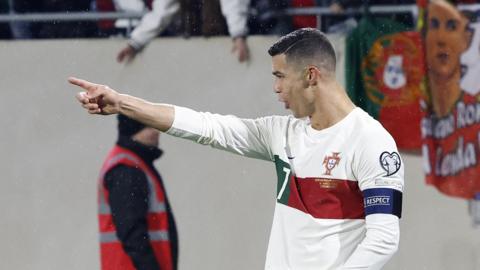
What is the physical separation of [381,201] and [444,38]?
3627mm

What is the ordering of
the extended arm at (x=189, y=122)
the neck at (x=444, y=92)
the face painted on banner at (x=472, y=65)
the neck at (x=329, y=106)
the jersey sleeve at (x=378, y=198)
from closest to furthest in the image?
the jersey sleeve at (x=378, y=198), the extended arm at (x=189, y=122), the neck at (x=329, y=106), the face painted on banner at (x=472, y=65), the neck at (x=444, y=92)

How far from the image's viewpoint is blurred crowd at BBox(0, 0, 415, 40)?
7.70 metres

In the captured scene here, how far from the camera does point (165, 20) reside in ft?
25.8

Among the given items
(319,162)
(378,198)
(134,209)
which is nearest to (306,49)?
(319,162)

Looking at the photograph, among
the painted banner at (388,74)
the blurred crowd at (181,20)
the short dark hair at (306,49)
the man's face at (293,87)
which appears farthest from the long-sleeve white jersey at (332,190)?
the blurred crowd at (181,20)

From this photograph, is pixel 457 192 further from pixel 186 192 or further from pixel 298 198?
pixel 298 198

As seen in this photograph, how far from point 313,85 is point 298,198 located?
0.44 meters

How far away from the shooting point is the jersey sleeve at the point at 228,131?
4.44 m

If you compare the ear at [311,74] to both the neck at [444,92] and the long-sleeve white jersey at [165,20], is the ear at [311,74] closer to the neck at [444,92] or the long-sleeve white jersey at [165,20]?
the neck at [444,92]

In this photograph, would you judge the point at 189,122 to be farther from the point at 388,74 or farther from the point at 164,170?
the point at 164,170

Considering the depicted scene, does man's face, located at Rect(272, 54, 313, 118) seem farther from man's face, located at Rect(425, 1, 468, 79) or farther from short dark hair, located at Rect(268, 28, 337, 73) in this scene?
man's face, located at Rect(425, 1, 468, 79)

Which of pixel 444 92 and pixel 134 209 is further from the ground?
pixel 444 92

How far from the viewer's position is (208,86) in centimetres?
796

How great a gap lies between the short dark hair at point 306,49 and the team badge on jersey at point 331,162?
1.16 feet
